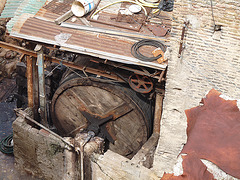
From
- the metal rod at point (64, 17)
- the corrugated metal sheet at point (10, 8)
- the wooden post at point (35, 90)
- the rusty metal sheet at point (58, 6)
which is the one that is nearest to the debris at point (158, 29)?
the metal rod at point (64, 17)

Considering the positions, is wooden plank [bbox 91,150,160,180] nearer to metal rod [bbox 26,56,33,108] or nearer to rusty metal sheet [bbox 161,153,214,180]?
metal rod [bbox 26,56,33,108]

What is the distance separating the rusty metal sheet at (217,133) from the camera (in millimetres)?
2037

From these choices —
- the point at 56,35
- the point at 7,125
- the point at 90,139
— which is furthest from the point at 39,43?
the point at 7,125

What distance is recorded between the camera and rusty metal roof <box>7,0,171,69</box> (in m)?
5.88

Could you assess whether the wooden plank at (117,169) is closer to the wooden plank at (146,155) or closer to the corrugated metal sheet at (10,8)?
the wooden plank at (146,155)

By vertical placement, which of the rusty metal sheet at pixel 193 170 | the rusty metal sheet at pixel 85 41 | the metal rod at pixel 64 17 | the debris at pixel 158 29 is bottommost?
the rusty metal sheet at pixel 85 41

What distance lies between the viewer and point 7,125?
10062mm

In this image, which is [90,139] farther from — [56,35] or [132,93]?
[56,35]

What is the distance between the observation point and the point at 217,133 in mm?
2203

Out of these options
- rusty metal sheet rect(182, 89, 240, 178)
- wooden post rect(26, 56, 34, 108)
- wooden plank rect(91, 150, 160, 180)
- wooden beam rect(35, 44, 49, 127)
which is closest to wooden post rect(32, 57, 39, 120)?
wooden post rect(26, 56, 34, 108)

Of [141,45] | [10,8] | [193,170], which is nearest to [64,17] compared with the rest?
[10,8]

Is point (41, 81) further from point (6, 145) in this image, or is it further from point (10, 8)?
point (6, 145)

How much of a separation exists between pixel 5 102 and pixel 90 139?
608 centimetres

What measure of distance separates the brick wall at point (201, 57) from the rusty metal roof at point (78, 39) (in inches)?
45.6
